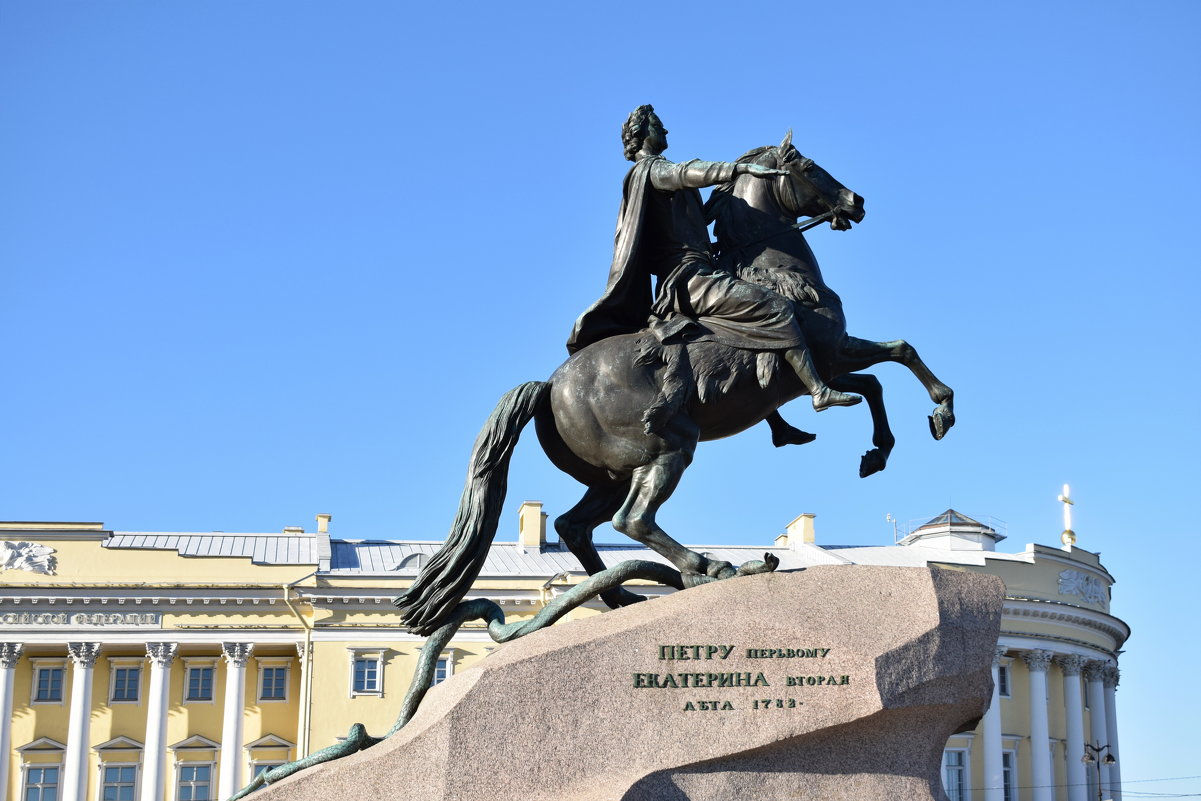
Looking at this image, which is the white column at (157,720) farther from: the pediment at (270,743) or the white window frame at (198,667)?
the pediment at (270,743)

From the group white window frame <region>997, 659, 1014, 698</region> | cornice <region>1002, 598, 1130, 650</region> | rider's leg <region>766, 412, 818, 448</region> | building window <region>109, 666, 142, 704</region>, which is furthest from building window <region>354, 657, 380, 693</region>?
rider's leg <region>766, 412, 818, 448</region>

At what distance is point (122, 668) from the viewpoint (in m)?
50.3

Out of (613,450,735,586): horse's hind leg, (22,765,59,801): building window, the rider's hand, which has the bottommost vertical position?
(613,450,735,586): horse's hind leg

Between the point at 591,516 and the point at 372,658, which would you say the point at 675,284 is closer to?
the point at 591,516

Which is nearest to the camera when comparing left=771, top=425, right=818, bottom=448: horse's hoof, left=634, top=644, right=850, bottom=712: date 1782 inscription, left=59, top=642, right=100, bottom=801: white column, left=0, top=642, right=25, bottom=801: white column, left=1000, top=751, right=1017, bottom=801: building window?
left=634, top=644, right=850, bottom=712: date 1782 inscription

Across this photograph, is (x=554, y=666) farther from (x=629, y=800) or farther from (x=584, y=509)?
(x=584, y=509)

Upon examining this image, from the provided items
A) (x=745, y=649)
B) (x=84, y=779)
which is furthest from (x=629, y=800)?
(x=84, y=779)

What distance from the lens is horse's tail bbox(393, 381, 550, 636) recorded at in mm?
7434

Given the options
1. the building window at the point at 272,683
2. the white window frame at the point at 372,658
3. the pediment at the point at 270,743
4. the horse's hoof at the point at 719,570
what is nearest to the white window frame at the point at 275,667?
the building window at the point at 272,683

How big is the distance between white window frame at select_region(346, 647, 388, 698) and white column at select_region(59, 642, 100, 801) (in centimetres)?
781

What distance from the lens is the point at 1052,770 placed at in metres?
56.7

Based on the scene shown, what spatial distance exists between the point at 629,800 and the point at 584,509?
1814 millimetres

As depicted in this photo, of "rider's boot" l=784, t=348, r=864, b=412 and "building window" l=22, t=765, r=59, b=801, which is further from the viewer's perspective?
"building window" l=22, t=765, r=59, b=801

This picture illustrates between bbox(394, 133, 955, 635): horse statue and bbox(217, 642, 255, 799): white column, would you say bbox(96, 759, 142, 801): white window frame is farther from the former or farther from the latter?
bbox(394, 133, 955, 635): horse statue
